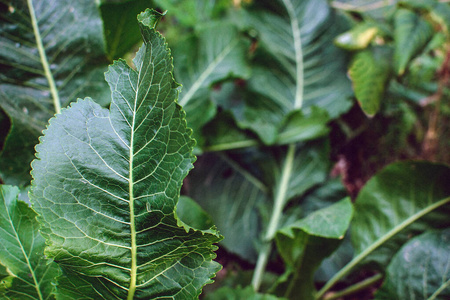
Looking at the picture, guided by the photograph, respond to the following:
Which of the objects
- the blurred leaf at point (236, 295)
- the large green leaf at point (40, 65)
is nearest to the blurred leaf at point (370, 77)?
the blurred leaf at point (236, 295)

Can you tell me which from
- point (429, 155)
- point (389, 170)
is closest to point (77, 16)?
point (389, 170)

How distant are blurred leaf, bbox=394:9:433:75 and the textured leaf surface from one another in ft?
0.81

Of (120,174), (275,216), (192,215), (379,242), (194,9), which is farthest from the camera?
(194,9)

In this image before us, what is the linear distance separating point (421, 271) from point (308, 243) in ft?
0.87

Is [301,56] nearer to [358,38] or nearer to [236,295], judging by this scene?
[358,38]

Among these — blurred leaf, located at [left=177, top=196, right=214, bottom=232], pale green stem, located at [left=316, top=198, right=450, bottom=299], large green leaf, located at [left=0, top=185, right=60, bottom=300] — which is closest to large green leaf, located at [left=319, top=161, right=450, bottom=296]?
pale green stem, located at [left=316, top=198, right=450, bottom=299]

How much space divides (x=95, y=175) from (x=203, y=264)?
209mm

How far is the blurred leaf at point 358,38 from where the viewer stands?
0.80 m

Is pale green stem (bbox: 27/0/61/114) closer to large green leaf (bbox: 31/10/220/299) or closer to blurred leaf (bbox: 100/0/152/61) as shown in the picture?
blurred leaf (bbox: 100/0/152/61)

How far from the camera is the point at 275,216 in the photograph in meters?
0.86

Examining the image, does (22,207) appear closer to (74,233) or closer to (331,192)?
(74,233)

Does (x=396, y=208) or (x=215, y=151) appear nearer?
(x=396, y=208)

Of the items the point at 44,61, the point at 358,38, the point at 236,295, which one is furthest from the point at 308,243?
the point at 44,61

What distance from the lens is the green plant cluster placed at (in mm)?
426
